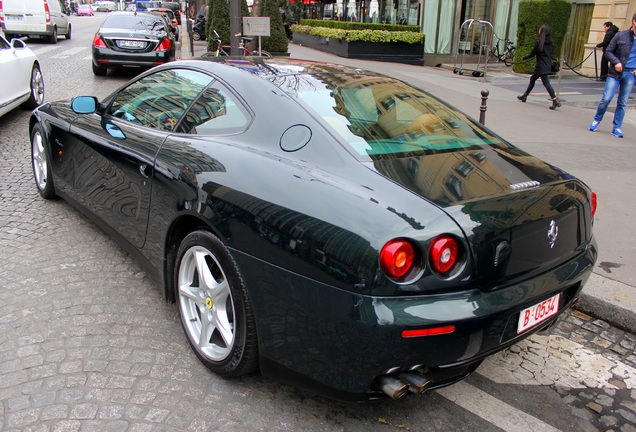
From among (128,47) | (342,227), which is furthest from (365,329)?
(128,47)

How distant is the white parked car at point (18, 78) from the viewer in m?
8.02

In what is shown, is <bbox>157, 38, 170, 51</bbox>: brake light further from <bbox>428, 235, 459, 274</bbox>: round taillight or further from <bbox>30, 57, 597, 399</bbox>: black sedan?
<bbox>428, 235, 459, 274</bbox>: round taillight

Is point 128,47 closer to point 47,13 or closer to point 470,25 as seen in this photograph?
point 47,13

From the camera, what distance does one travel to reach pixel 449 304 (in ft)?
7.29

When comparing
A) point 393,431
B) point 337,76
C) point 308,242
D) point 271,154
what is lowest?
point 393,431

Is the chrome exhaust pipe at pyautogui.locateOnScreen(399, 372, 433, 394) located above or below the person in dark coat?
below

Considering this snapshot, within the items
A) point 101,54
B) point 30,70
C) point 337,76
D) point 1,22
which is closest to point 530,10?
point 101,54

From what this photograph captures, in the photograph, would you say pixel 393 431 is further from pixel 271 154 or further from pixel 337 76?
pixel 337 76

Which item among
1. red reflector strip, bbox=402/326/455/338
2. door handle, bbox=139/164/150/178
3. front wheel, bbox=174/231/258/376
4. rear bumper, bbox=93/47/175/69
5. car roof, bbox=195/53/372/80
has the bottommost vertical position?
front wheel, bbox=174/231/258/376

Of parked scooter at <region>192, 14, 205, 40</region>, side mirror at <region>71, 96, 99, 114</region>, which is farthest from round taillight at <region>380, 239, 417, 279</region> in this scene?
parked scooter at <region>192, 14, 205, 40</region>

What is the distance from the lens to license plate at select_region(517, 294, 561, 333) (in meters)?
2.46

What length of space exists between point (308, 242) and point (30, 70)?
858 cm

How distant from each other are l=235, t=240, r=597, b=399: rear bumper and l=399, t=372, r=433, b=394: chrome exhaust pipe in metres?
0.03

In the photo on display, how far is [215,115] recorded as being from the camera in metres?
3.15
